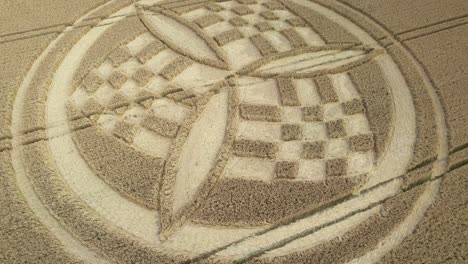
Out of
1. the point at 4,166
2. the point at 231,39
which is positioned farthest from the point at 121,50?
the point at 4,166

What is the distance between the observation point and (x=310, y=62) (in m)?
9.73

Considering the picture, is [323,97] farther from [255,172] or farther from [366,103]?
→ [255,172]

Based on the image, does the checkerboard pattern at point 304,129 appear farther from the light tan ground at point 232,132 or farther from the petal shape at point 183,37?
the petal shape at point 183,37

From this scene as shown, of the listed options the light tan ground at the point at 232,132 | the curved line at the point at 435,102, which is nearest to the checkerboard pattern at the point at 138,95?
the light tan ground at the point at 232,132

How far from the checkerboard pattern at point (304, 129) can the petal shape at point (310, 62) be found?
0.77ft

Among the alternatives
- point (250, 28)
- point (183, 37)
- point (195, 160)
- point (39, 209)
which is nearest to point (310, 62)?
point (250, 28)

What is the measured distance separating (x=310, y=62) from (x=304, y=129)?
7.85 ft

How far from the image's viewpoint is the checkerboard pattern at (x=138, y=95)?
7992mm

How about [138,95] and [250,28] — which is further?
[250,28]

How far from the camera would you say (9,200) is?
6.73 meters

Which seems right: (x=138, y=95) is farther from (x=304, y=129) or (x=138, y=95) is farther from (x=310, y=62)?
(x=310, y=62)

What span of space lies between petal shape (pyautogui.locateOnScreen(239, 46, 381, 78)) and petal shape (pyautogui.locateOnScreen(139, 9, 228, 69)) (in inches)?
37.1

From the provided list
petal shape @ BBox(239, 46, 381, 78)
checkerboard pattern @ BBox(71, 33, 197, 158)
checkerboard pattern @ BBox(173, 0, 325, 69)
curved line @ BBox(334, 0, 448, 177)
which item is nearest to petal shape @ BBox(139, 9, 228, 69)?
checkerboard pattern @ BBox(173, 0, 325, 69)

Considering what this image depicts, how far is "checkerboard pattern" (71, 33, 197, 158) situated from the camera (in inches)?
315
